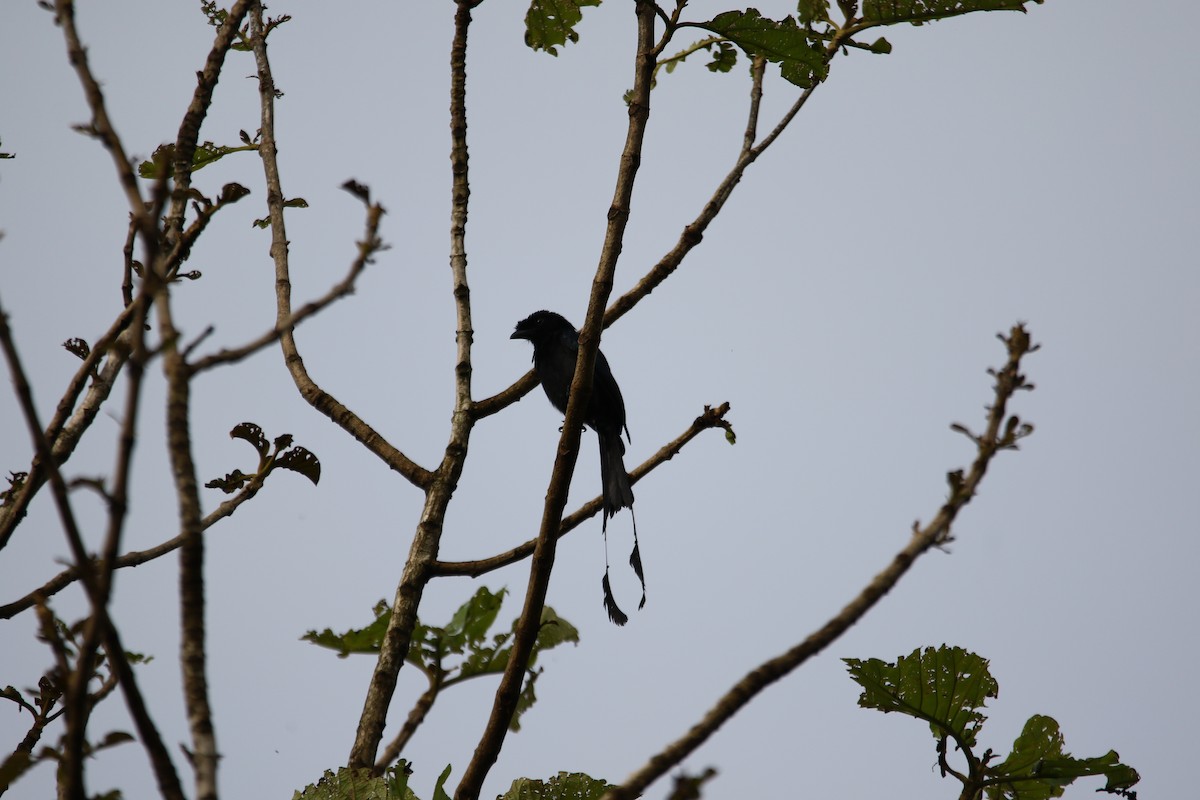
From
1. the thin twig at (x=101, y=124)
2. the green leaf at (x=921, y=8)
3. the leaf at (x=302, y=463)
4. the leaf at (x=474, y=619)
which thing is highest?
the green leaf at (x=921, y=8)

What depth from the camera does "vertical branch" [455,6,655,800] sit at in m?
2.78

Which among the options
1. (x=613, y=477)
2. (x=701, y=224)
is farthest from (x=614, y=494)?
(x=701, y=224)

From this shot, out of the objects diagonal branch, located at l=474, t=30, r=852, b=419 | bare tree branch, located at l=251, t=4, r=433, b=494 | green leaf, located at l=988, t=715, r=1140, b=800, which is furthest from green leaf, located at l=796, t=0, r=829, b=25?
green leaf, located at l=988, t=715, r=1140, b=800

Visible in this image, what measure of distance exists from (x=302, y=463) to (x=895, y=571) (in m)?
2.58

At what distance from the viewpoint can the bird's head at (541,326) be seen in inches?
273

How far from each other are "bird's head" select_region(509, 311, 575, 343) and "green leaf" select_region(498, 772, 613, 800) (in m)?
3.79

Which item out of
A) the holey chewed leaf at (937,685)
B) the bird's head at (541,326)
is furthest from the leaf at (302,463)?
the bird's head at (541,326)

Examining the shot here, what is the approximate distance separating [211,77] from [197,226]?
0.43 meters

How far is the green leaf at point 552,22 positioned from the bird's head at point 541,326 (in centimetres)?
237

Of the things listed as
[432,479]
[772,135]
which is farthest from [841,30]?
[432,479]

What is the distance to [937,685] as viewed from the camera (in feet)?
11.6

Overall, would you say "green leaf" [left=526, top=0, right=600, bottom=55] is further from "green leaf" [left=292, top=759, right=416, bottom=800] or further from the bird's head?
"green leaf" [left=292, top=759, right=416, bottom=800]

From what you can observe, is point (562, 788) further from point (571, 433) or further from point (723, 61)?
point (723, 61)

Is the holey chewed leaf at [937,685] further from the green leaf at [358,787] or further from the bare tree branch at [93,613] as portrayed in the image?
the bare tree branch at [93,613]
